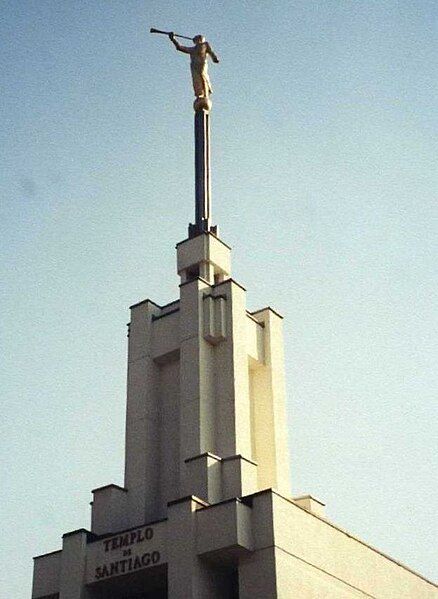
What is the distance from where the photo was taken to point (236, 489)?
36031 millimetres

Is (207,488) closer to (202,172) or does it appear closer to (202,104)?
(202,172)

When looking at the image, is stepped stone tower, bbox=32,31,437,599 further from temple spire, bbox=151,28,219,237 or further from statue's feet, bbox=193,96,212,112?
statue's feet, bbox=193,96,212,112

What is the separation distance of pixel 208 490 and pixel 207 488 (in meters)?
0.08

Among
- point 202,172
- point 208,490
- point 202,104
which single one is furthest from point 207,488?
point 202,104

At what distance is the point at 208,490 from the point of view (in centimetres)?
3591

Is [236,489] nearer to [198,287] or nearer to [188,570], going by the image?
[188,570]

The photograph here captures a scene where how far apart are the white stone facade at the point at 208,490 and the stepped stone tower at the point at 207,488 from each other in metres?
0.05

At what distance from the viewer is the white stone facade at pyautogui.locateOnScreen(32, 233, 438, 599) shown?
33.4m

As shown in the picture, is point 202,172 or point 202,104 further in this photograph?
point 202,104

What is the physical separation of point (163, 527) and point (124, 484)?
5392mm

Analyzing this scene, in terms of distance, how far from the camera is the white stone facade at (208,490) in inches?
1316

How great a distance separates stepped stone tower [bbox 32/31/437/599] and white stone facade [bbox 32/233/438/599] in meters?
0.05

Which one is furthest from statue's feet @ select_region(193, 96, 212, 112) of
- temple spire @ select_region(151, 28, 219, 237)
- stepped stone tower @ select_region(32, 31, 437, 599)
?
stepped stone tower @ select_region(32, 31, 437, 599)

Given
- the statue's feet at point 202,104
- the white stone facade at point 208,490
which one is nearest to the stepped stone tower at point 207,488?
the white stone facade at point 208,490
